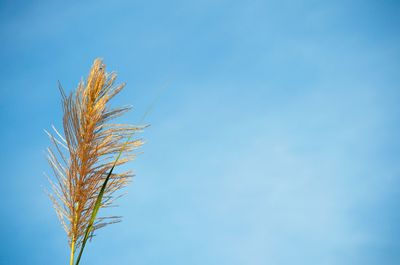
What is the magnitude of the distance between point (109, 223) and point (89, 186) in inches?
16.2

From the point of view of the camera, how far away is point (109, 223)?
98.0 inches

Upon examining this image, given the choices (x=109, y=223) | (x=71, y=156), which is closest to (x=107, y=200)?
(x=109, y=223)

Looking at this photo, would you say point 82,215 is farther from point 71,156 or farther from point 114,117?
point 114,117

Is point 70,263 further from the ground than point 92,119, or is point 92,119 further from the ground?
point 92,119

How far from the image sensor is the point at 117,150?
253 cm

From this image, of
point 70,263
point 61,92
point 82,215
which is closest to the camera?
point 70,263

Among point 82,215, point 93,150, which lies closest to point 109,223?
point 82,215

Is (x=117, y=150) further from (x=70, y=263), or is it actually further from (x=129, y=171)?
(x=70, y=263)

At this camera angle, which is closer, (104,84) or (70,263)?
(70,263)

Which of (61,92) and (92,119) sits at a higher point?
(61,92)

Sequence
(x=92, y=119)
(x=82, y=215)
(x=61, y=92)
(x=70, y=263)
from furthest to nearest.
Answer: (x=61, y=92) < (x=92, y=119) < (x=82, y=215) < (x=70, y=263)

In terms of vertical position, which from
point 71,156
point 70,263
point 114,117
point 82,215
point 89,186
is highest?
point 114,117

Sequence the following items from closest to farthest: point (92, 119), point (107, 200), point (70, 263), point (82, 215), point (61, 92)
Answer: point (70, 263)
point (82, 215)
point (92, 119)
point (61, 92)
point (107, 200)

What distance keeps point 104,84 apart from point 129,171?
687 millimetres
